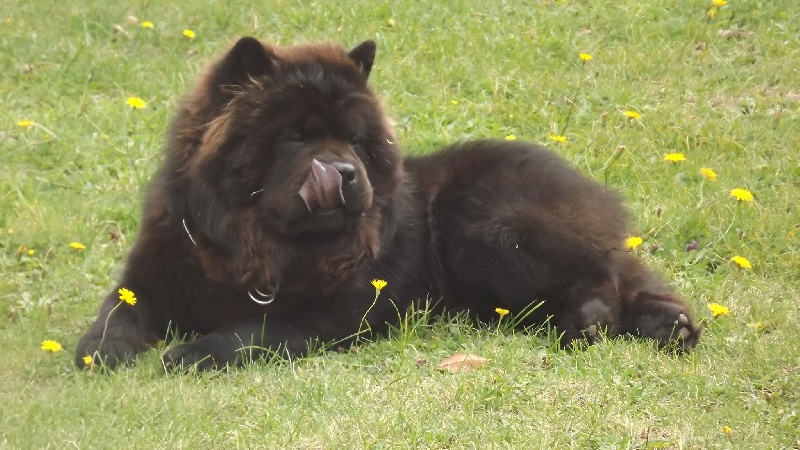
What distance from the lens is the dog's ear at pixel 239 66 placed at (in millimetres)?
4738

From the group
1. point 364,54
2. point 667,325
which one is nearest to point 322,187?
point 364,54

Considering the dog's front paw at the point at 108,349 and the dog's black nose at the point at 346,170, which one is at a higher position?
the dog's black nose at the point at 346,170

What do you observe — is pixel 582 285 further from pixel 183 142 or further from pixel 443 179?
pixel 183 142

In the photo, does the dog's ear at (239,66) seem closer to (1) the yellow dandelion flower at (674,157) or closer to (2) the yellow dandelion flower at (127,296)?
(2) the yellow dandelion flower at (127,296)

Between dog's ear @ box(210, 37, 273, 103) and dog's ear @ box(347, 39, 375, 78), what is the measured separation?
1.54 feet

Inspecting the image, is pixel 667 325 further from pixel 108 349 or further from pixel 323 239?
pixel 108 349

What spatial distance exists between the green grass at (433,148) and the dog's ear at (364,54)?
4.03 feet

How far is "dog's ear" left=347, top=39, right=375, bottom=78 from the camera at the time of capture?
509 centimetres

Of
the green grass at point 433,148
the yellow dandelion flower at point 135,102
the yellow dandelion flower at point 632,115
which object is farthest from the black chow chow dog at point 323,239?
the yellow dandelion flower at point 135,102

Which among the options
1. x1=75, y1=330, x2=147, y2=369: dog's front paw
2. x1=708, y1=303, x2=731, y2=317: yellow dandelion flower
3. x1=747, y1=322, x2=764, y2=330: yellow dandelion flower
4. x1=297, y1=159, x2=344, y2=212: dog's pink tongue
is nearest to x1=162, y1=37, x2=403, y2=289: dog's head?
x1=297, y1=159, x2=344, y2=212: dog's pink tongue

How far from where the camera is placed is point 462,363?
14.9 feet

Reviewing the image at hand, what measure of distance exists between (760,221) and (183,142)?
3.34 metres

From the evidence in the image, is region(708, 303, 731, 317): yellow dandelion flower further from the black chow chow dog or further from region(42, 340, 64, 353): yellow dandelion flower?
region(42, 340, 64, 353): yellow dandelion flower

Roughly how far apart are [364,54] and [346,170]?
76 centimetres
